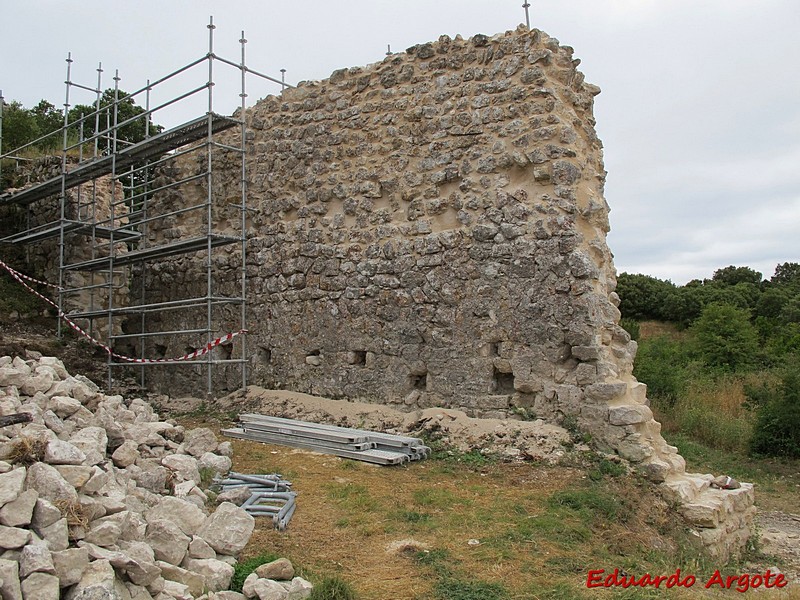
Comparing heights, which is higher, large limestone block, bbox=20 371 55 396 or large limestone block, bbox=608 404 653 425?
large limestone block, bbox=20 371 55 396

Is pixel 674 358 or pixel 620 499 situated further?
pixel 674 358

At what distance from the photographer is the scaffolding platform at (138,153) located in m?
9.04

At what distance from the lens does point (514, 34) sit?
23.6ft

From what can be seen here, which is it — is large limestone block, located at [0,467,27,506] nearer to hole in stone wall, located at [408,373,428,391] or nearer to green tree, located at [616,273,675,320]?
hole in stone wall, located at [408,373,428,391]

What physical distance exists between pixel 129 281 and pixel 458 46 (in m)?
6.66

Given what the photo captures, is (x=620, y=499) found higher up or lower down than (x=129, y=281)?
lower down

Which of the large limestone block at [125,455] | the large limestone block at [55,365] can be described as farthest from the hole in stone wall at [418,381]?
the large limestone block at [55,365]

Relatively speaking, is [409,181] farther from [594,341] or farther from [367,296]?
[594,341]

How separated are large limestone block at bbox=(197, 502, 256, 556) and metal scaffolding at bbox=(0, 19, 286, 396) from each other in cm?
459

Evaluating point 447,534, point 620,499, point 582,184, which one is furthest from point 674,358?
point 447,534

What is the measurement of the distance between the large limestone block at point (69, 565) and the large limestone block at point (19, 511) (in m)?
→ 0.22

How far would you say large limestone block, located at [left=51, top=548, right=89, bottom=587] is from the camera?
115 inches

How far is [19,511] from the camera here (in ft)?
10.0

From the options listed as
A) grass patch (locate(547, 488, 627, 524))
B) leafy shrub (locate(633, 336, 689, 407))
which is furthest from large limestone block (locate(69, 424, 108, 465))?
leafy shrub (locate(633, 336, 689, 407))
